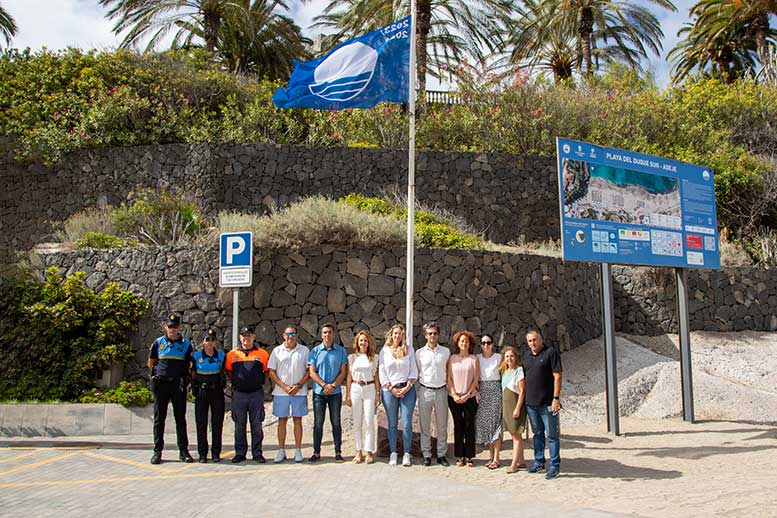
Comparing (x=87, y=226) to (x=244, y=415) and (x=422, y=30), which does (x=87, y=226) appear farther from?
(x=422, y=30)

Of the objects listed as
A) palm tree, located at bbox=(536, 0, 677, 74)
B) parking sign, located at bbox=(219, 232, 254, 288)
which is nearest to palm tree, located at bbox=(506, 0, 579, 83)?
palm tree, located at bbox=(536, 0, 677, 74)

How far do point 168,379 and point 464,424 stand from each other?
391 cm

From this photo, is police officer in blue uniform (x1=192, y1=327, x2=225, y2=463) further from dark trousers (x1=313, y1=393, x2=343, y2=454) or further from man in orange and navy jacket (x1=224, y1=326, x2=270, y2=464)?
dark trousers (x1=313, y1=393, x2=343, y2=454)

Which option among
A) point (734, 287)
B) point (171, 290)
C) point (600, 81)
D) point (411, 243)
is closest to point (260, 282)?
point (171, 290)

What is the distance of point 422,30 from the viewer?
909 inches

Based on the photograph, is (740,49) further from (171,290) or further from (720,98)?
(171,290)

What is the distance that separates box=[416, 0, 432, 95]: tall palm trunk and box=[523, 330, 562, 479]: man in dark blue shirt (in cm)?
1614

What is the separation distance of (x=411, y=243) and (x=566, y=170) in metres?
2.84

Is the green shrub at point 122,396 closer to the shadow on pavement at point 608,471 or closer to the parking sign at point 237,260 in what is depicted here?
the parking sign at point 237,260

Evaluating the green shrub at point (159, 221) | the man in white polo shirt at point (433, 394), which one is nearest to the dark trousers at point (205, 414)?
the man in white polo shirt at point (433, 394)

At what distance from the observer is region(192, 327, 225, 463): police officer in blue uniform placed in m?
9.12

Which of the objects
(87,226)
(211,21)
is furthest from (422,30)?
(87,226)

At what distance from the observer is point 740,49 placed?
32156 mm

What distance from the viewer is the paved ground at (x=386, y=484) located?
22.1 feet
